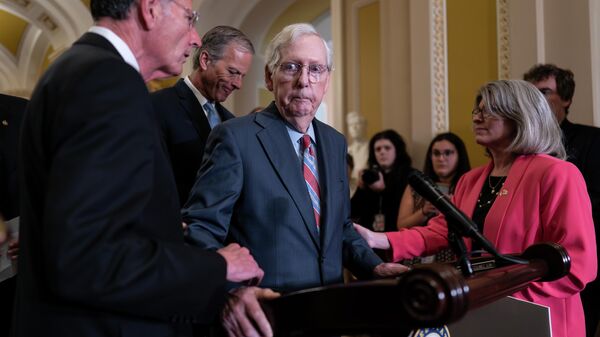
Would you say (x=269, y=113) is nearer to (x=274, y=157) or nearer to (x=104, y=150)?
(x=274, y=157)

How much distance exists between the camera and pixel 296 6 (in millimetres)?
8672

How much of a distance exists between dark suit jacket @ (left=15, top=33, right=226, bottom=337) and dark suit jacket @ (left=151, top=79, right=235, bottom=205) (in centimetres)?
115

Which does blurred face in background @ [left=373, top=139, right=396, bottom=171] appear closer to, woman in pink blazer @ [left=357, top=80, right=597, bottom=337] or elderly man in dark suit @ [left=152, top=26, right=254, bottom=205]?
elderly man in dark suit @ [left=152, top=26, right=254, bottom=205]

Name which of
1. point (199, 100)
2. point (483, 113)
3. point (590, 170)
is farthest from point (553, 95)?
point (199, 100)

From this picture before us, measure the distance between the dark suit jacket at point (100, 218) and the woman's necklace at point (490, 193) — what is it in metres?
1.30

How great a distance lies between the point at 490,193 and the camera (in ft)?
6.98

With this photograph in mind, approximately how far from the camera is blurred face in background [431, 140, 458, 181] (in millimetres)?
4113

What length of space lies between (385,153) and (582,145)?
1867 mm

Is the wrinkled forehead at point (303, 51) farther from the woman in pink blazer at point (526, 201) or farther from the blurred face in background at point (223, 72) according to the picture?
the blurred face in background at point (223, 72)

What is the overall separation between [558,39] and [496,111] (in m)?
2.08

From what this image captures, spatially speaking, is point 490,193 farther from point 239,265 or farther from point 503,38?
point 503,38

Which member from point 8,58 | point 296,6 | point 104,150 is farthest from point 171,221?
point 8,58

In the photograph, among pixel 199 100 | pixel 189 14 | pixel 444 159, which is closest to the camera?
pixel 189 14

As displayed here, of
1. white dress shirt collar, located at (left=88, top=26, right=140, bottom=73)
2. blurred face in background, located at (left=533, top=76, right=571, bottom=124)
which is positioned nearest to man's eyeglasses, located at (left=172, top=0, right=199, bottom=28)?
white dress shirt collar, located at (left=88, top=26, right=140, bottom=73)
